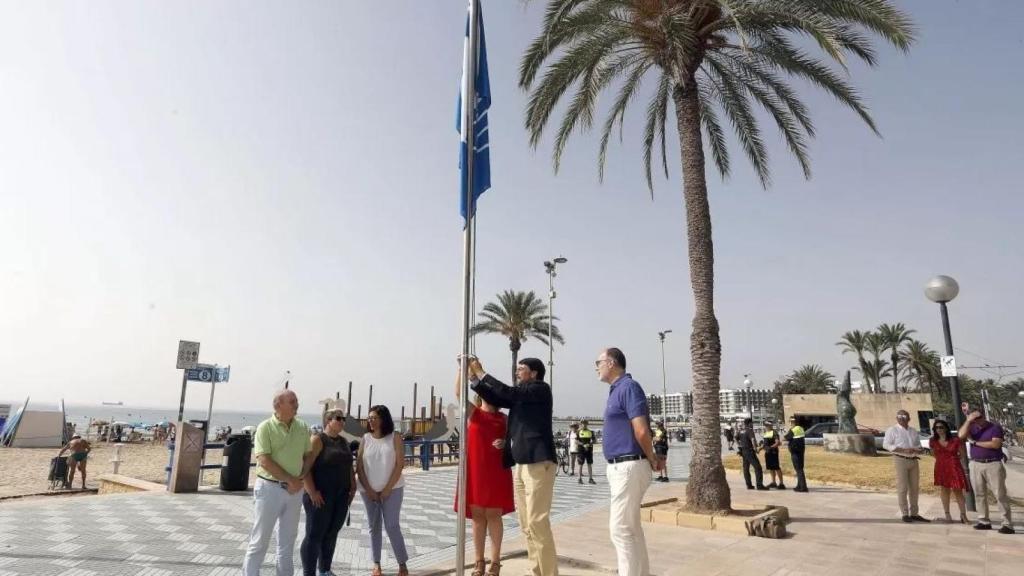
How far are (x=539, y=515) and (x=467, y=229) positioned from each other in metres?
2.41

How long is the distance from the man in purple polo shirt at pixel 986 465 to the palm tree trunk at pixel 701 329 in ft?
11.0

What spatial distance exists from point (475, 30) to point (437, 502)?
8.74m

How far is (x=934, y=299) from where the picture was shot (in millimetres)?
9906

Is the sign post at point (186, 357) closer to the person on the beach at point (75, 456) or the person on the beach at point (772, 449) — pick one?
the person on the beach at point (75, 456)

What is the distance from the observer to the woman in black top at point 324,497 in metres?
4.78

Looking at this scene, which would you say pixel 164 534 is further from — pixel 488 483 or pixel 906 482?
pixel 906 482

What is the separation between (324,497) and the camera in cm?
485

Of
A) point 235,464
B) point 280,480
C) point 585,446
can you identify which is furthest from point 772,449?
point 235,464

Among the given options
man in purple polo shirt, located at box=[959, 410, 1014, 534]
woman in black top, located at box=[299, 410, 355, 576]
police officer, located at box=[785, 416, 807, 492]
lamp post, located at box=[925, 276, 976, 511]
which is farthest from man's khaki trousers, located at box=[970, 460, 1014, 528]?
woman in black top, located at box=[299, 410, 355, 576]

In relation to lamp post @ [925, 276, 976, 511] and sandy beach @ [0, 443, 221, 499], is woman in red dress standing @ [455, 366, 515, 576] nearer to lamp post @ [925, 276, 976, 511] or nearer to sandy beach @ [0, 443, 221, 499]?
lamp post @ [925, 276, 976, 511]

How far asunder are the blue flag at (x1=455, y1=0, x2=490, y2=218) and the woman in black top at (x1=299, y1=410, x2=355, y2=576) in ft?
7.97

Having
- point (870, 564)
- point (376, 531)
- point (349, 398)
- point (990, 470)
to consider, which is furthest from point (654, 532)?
point (349, 398)

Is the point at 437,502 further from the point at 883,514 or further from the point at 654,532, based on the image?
the point at 883,514

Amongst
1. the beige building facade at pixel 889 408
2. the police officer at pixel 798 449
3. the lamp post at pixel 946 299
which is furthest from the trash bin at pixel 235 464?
the beige building facade at pixel 889 408
